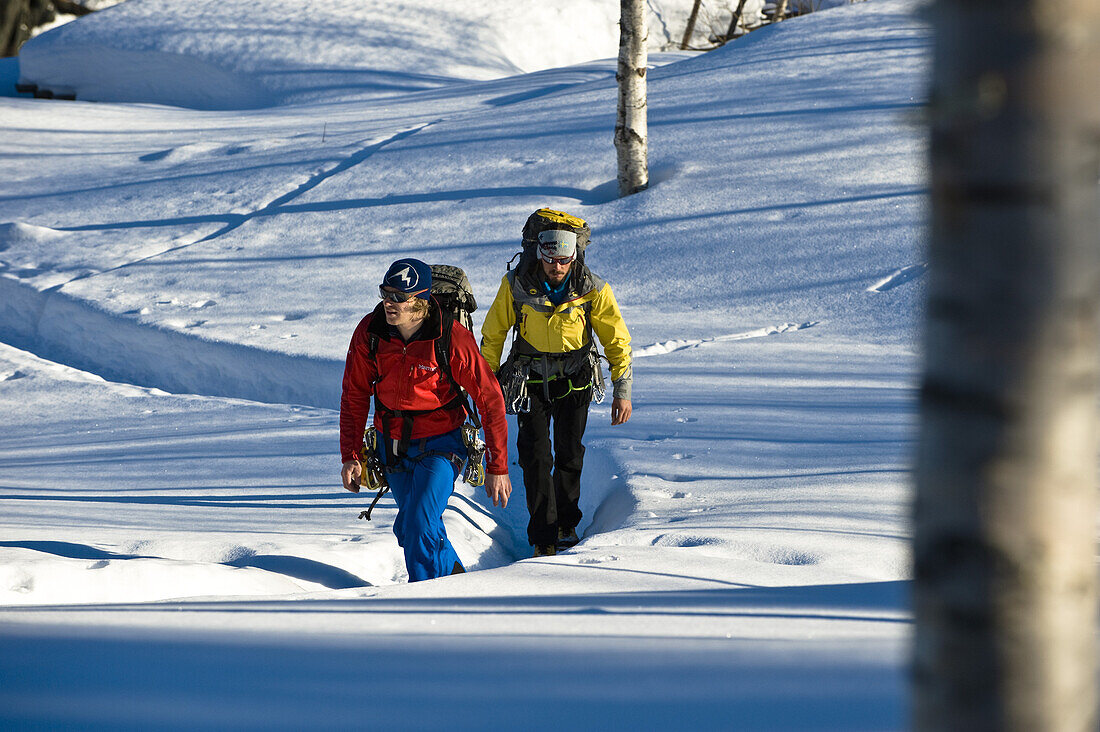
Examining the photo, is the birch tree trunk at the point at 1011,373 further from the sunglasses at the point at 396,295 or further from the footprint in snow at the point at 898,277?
the footprint in snow at the point at 898,277

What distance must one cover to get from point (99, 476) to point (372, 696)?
4635 millimetres

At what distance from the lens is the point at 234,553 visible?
4.85m

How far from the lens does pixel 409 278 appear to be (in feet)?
13.3

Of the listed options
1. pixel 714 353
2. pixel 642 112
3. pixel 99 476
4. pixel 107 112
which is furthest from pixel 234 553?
pixel 107 112

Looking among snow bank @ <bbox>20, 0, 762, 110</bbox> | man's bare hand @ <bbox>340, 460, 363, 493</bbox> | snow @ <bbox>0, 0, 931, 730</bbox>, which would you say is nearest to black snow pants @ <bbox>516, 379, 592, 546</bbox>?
snow @ <bbox>0, 0, 931, 730</bbox>

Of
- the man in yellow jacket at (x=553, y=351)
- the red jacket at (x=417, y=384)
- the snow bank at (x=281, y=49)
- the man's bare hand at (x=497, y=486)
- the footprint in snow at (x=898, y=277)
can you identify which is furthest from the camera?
the snow bank at (x=281, y=49)

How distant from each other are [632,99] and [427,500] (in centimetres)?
667

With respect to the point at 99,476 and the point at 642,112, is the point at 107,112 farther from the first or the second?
the point at 99,476

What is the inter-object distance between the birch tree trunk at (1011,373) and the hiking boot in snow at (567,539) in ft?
14.8

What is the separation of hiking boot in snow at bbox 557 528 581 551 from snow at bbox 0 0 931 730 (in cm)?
20

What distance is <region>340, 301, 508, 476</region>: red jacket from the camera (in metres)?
4.26

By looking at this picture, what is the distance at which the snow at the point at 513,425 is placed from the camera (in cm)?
236

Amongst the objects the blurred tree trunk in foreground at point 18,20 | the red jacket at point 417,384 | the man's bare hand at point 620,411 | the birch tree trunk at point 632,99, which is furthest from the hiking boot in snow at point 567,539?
the blurred tree trunk in foreground at point 18,20

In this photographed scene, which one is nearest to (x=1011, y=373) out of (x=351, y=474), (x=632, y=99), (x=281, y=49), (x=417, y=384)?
(x=417, y=384)
